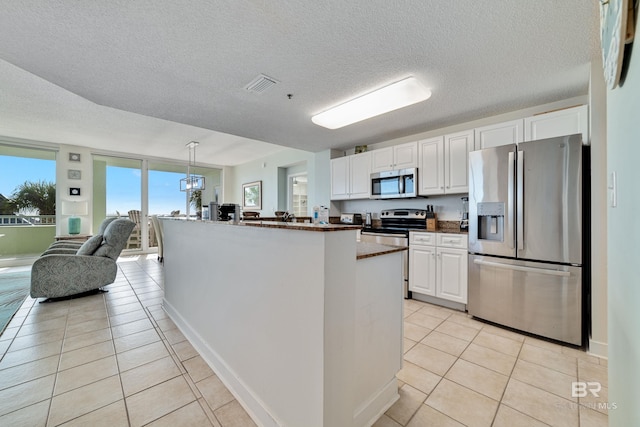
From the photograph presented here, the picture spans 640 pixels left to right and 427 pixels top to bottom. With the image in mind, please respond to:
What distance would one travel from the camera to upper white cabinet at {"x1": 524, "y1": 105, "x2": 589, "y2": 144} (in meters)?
2.31

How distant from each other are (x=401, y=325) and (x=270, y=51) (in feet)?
7.02

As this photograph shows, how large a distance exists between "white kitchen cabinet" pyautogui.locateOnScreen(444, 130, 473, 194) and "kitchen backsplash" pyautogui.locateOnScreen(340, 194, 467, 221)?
37cm

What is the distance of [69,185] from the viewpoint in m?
5.45

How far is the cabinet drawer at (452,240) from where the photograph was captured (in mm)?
2908

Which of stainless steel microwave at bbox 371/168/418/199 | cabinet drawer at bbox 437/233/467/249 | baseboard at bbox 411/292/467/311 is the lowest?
baseboard at bbox 411/292/467/311

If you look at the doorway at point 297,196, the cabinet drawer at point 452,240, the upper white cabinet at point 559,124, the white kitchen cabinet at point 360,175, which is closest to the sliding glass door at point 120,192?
the doorway at point 297,196

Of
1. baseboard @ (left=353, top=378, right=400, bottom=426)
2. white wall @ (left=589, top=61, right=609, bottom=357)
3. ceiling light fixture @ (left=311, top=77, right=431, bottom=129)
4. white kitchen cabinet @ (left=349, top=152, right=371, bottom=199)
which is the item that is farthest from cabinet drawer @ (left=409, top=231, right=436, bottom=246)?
baseboard @ (left=353, top=378, right=400, bottom=426)

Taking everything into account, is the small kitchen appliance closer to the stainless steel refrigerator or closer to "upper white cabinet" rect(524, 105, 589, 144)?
the stainless steel refrigerator

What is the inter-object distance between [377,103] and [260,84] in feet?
3.84

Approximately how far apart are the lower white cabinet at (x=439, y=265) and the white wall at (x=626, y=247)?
1.84 metres

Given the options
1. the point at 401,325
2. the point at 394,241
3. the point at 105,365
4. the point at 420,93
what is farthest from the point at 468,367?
the point at 105,365

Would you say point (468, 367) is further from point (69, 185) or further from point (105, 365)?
point (69, 185)

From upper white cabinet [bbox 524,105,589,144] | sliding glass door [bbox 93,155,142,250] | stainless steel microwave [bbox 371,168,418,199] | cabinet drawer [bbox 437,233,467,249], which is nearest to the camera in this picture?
upper white cabinet [bbox 524,105,589,144]

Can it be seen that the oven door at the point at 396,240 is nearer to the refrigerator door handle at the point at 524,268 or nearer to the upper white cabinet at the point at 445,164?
the upper white cabinet at the point at 445,164
